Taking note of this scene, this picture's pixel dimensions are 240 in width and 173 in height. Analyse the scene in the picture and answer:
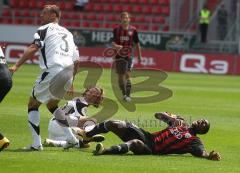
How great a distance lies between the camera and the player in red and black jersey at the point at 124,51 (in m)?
20.6

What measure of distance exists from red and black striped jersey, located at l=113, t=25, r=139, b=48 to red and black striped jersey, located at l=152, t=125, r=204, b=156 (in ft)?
34.4

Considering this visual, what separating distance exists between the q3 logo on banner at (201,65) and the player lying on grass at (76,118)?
2393 centimetres

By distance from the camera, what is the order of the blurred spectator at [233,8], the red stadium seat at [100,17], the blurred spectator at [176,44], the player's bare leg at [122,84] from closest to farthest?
the player's bare leg at [122,84], the blurred spectator at [176,44], the blurred spectator at [233,8], the red stadium seat at [100,17]

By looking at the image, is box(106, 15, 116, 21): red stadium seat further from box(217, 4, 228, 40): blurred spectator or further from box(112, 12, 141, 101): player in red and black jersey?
box(112, 12, 141, 101): player in red and black jersey

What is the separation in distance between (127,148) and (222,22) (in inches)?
1182

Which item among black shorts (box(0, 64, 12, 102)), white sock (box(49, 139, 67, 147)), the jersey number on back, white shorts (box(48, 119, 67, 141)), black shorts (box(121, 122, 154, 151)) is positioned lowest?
white sock (box(49, 139, 67, 147))

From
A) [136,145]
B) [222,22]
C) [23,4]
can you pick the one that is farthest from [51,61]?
[23,4]

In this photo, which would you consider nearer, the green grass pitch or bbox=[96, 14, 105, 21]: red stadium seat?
the green grass pitch

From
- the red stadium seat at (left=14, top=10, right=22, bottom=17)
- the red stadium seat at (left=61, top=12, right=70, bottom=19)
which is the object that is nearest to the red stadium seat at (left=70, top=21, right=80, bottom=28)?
the red stadium seat at (left=61, top=12, right=70, bottom=19)

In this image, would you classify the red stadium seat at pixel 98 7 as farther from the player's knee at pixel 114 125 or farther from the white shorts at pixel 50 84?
the player's knee at pixel 114 125

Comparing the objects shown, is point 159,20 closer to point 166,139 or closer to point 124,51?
point 124,51

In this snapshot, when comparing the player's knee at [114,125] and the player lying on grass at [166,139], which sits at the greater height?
the player's knee at [114,125]

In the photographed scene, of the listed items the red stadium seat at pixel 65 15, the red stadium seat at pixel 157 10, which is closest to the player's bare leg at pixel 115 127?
the red stadium seat at pixel 157 10

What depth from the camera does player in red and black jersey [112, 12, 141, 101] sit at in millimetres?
20625
